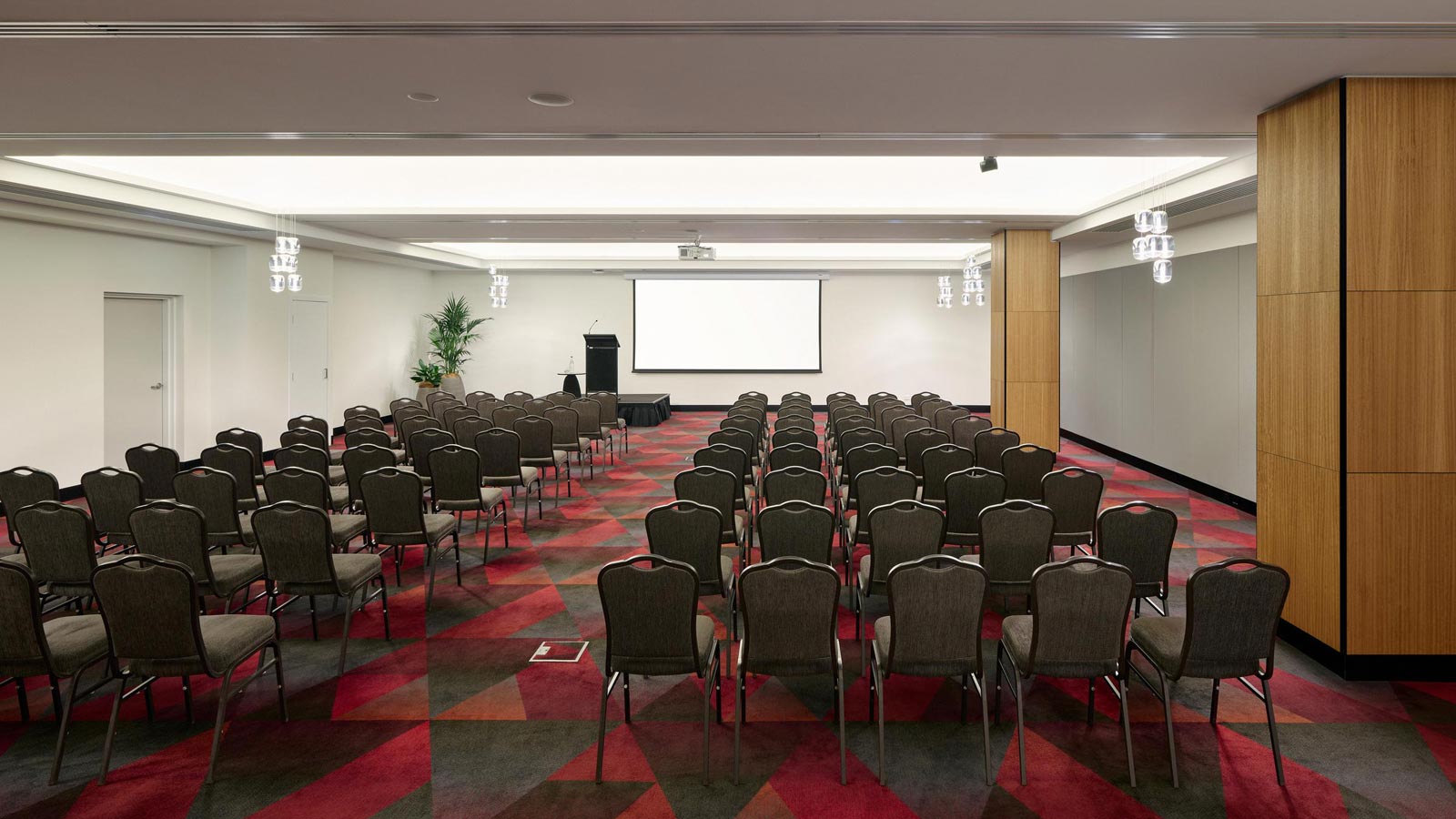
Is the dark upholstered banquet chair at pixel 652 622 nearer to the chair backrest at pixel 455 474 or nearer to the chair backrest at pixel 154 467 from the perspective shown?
the chair backrest at pixel 455 474

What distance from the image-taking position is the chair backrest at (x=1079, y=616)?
3885 mm

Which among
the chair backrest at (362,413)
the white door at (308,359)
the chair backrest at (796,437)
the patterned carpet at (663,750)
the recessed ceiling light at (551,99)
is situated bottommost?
the patterned carpet at (663,750)

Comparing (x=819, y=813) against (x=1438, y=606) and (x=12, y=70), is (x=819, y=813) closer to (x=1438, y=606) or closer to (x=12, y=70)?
(x=1438, y=606)

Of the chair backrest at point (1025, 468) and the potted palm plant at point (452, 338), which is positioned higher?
the potted palm plant at point (452, 338)

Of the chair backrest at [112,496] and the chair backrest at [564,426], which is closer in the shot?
the chair backrest at [112,496]

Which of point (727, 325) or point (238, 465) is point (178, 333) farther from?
point (727, 325)

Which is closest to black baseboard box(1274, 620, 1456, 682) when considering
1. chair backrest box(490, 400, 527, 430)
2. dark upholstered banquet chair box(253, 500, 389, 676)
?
dark upholstered banquet chair box(253, 500, 389, 676)

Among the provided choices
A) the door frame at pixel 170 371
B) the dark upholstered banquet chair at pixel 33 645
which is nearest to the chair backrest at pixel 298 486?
the dark upholstered banquet chair at pixel 33 645

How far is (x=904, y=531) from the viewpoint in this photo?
5.13m

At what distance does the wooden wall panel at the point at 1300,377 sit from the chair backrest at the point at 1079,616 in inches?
92.0

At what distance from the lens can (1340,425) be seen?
5.16 metres

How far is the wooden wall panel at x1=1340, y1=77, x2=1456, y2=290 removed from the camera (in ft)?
16.6

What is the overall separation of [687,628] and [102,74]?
4888 mm

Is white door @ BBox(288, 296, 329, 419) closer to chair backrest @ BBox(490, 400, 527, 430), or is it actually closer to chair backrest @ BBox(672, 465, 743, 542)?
chair backrest @ BBox(490, 400, 527, 430)
